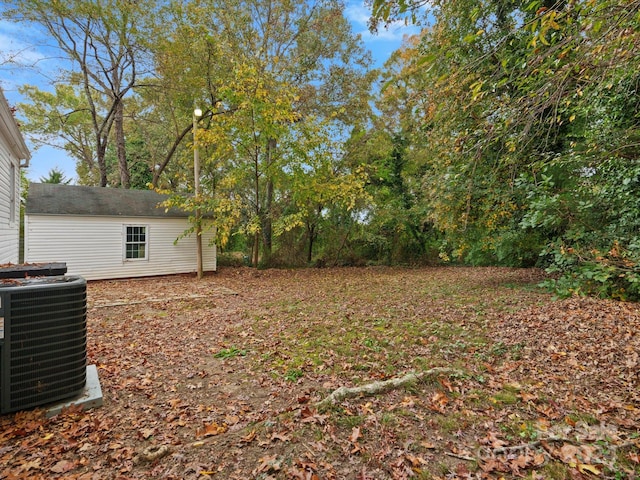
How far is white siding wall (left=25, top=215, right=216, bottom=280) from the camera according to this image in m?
9.31

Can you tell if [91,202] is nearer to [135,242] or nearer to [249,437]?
[135,242]

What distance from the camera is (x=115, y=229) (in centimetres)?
1048

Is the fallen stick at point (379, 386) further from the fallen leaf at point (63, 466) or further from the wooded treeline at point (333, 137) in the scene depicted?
the wooded treeline at point (333, 137)

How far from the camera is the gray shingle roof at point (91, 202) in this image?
372 inches

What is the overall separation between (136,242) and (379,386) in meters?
10.7

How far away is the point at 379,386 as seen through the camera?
2.99m

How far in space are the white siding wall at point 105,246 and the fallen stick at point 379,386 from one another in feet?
33.8

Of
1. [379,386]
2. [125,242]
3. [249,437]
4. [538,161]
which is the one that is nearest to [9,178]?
[125,242]

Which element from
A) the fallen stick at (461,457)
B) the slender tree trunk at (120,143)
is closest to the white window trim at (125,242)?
the slender tree trunk at (120,143)

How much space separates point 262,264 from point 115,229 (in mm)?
5675

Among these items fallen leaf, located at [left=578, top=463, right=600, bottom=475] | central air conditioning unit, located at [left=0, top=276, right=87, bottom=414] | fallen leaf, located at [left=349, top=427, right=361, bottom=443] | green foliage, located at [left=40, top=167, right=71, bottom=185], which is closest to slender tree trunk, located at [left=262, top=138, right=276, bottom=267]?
central air conditioning unit, located at [left=0, top=276, right=87, bottom=414]

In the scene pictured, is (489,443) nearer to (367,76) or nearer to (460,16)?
(460,16)

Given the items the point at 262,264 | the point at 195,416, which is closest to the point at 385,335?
the point at 195,416

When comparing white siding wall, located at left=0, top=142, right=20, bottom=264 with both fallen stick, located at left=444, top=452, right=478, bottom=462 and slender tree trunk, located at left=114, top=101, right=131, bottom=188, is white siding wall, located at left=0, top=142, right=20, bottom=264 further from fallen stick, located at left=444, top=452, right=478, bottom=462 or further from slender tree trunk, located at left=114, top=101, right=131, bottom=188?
slender tree trunk, located at left=114, top=101, right=131, bottom=188
